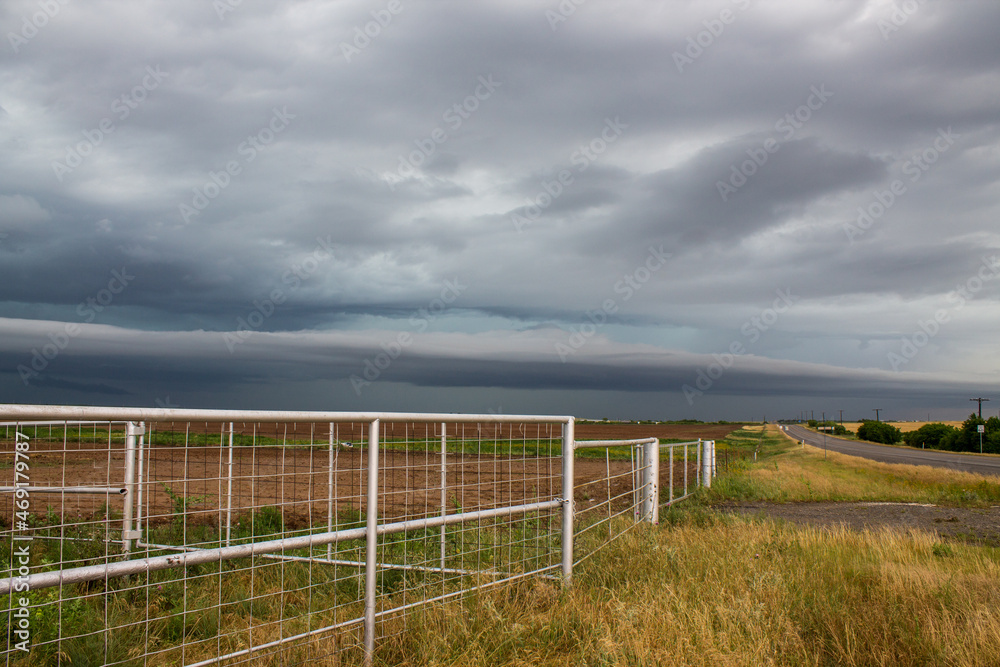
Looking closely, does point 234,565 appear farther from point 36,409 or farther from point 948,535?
point 948,535

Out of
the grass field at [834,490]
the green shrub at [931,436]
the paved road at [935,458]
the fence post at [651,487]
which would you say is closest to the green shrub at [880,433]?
the green shrub at [931,436]

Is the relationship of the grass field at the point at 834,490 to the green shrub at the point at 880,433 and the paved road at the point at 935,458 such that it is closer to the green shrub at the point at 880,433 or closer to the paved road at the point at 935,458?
the paved road at the point at 935,458

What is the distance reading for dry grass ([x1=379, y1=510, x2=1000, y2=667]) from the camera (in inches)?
165

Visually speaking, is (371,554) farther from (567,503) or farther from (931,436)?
(931,436)

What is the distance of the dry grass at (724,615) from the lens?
4.19m

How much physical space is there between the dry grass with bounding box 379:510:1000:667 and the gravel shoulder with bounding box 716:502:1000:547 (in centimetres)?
443

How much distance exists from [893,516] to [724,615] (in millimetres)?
9980

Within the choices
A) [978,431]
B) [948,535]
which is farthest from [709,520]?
[978,431]

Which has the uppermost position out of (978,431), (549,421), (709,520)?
(549,421)

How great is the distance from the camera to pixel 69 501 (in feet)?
42.3

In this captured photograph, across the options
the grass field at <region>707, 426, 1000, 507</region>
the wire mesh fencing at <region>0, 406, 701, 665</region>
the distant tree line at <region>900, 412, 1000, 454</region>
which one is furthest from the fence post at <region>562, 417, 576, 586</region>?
the distant tree line at <region>900, 412, 1000, 454</region>

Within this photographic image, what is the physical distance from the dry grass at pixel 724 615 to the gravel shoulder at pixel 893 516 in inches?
174

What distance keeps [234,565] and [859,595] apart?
5692 mm

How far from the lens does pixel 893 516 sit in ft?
42.1
